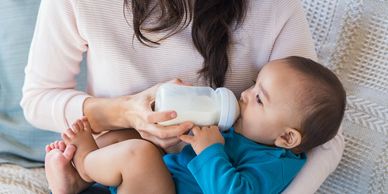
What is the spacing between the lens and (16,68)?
1.53m

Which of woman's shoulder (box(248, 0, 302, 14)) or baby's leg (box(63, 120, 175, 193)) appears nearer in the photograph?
baby's leg (box(63, 120, 175, 193))

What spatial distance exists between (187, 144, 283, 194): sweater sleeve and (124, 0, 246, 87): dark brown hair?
0.21 m

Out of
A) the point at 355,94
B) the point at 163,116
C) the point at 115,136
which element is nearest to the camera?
the point at 163,116

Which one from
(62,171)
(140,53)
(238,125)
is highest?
(140,53)

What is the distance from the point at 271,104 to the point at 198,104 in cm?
17

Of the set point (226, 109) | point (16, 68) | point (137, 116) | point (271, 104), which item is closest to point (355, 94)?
point (271, 104)

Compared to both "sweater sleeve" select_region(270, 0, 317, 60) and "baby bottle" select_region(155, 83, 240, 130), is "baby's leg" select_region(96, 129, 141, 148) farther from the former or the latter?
"sweater sleeve" select_region(270, 0, 317, 60)

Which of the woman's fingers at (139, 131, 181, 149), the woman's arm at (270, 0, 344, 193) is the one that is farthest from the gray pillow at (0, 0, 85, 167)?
the woman's arm at (270, 0, 344, 193)

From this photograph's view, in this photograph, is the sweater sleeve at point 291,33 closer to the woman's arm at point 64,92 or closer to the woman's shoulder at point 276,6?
the woman's shoulder at point 276,6

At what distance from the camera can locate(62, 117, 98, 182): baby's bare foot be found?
1132 millimetres

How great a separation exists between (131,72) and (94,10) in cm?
15

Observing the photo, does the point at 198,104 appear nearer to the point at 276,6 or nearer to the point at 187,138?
the point at 187,138

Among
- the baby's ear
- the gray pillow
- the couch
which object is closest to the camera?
the baby's ear

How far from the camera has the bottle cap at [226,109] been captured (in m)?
1.04
